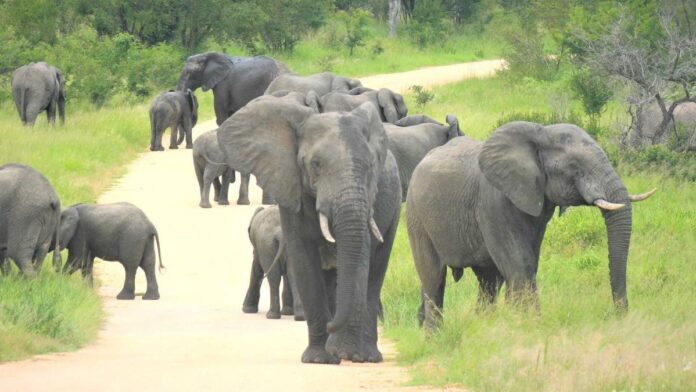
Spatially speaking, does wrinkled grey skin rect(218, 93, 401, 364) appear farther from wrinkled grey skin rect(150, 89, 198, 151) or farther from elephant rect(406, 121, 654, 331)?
wrinkled grey skin rect(150, 89, 198, 151)

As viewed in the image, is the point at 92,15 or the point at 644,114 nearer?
the point at 644,114

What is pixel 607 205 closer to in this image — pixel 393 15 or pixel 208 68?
pixel 208 68

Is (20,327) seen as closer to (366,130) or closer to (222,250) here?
(366,130)

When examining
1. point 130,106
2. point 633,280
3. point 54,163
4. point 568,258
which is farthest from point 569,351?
point 130,106

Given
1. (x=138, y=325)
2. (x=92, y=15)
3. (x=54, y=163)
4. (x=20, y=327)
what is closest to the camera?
(x=20, y=327)

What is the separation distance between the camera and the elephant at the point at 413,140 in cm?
1611

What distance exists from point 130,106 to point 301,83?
9.02 m

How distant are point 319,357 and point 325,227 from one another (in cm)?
98

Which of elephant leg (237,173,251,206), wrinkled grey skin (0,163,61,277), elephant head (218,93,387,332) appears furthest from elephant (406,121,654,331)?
elephant leg (237,173,251,206)

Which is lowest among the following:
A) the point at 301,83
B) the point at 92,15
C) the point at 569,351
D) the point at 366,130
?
the point at 92,15

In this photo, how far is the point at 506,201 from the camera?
10.4 metres

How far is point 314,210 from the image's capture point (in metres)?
9.41

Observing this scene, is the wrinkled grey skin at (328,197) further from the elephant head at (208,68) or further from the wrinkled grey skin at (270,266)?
the elephant head at (208,68)

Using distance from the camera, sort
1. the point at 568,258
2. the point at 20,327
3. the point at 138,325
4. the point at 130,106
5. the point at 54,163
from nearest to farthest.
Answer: the point at 20,327 → the point at 138,325 → the point at 568,258 → the point at 54,163 → the point at 130,106
